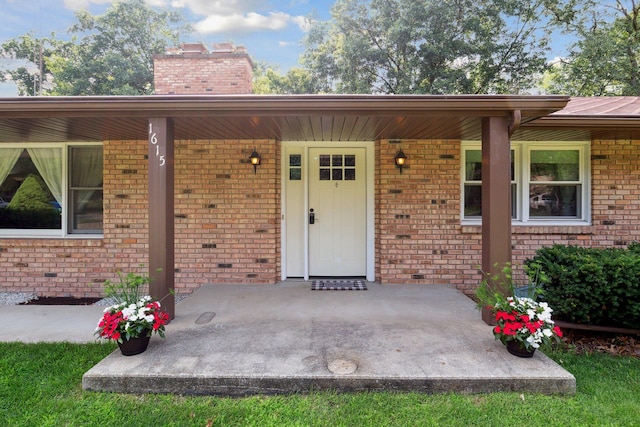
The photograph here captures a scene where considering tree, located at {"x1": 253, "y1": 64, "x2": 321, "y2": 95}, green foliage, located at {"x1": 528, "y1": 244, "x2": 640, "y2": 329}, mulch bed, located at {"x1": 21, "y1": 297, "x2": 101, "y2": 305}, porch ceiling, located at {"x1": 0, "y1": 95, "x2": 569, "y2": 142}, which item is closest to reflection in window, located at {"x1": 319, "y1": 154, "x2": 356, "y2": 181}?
porch ceiling, located at {"x1": 0, "y1": 95, "x2": 569, "y2": 142}

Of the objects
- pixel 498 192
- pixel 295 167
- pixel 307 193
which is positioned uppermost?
pixel 295 167

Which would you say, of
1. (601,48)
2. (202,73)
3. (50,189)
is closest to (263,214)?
(202,73)

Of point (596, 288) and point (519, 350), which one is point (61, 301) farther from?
point (596, 288)

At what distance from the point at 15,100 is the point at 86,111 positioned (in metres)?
0.65

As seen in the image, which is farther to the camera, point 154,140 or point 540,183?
point 540,183

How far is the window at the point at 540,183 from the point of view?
17.3ft

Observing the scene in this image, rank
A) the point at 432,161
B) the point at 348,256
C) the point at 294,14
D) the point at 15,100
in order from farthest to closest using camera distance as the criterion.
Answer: the point at 294,14
the point at 348,256
the point at 432,161
the point at 15,100

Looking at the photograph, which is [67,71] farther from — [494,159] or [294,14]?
[494,159]

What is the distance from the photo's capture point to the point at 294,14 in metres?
16.6

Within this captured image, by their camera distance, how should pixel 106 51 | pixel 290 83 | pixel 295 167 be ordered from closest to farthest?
pixel 295 167 < pixel 106 51 < pixel 290 83

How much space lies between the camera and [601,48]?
11117mm

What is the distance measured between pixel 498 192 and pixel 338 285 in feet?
8.39

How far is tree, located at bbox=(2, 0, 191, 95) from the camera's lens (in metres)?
15.1

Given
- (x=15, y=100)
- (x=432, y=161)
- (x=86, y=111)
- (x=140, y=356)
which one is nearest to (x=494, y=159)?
(x=432, y=161)
